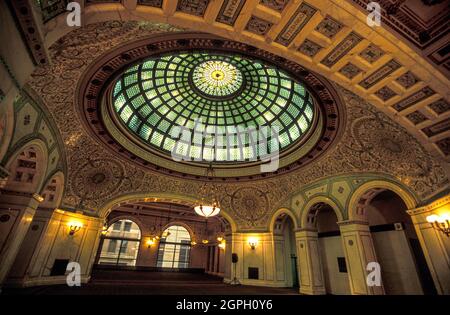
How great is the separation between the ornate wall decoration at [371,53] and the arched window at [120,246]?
72.1 feet

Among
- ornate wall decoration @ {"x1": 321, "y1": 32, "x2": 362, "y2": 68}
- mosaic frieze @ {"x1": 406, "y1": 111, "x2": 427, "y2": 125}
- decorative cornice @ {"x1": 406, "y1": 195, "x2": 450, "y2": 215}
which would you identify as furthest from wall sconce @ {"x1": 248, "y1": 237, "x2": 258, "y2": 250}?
ornate wall decoration @ {"x1": 321, "y1": 32, "x2": 362, "y2": 68}

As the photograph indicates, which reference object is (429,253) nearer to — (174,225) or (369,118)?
(369,118)

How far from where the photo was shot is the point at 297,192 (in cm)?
1310

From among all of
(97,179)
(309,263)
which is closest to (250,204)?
(309,263)

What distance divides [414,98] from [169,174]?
11.9 m

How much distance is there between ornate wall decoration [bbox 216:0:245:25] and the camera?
11.8ft

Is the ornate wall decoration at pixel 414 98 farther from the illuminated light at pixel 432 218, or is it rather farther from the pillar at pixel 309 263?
the pillar at pixel 309 263

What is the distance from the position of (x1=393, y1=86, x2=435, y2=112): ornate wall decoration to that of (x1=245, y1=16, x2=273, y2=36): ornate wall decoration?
11.1 feet

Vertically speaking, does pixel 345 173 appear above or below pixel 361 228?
above

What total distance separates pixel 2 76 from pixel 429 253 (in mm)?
11688

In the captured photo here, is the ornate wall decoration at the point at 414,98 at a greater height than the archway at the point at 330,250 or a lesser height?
greater

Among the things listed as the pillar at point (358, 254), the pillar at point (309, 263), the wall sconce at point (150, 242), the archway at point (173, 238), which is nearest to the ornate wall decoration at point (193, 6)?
the pillar at point (358, 254)

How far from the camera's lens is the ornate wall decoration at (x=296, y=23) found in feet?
11.9
